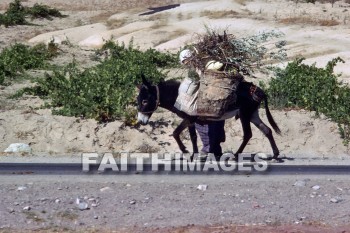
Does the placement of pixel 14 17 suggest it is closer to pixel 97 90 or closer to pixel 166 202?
pixel 97 90

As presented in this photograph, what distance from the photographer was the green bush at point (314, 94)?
13.4 metres

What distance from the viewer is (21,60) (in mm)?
18922

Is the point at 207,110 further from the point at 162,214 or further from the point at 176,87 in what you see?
the point at 162,214

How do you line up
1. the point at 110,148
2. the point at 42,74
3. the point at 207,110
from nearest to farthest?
1. the point at 207,110
2. the point at 110,148
3. the point at 42,74

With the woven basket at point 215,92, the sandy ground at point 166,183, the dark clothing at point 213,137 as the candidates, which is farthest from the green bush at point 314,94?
the woven basket at point 215,92

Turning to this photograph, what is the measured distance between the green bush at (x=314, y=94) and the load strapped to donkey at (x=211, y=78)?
9.07 feet

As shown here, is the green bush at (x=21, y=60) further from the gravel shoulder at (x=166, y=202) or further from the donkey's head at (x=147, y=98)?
the gravel shoulder at (x=166, y=202)

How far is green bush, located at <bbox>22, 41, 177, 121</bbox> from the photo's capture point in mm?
13016

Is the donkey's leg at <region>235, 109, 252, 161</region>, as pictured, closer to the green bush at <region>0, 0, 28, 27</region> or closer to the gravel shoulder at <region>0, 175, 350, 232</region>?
the gravel shoulder at <region>0, 175, 350, 232</region>

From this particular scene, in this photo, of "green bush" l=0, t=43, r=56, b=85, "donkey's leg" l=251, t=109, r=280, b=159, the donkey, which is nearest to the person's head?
the donkey

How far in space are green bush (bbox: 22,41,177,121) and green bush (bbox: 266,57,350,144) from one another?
2.29m

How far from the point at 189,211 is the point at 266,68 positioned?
12.3ft

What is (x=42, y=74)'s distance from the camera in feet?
59.5

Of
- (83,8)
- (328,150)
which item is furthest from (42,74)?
(83,8)
